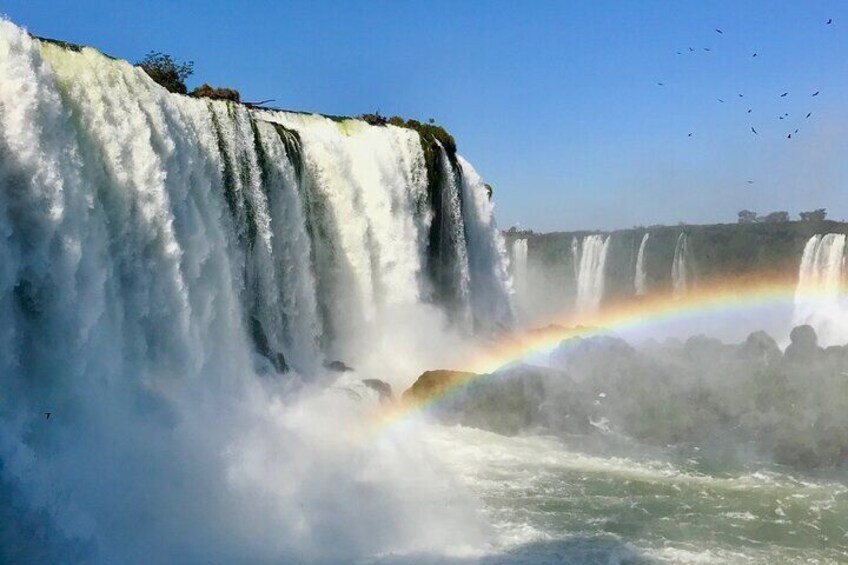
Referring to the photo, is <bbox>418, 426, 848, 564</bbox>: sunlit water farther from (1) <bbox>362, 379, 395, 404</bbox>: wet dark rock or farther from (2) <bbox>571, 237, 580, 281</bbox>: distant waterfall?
(2) <bbox>571, 237, 580, 281</bbox>: distant waterfall

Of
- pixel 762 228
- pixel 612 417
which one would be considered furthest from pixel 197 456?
pixel 762 228

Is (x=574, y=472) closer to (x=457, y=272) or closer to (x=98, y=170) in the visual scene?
(x=98, y=170)

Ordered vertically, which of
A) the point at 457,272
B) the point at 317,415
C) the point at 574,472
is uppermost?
the point at 457,272

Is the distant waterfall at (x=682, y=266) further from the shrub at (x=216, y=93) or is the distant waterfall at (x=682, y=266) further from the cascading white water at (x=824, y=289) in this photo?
the shrub at (x=216, y=93)

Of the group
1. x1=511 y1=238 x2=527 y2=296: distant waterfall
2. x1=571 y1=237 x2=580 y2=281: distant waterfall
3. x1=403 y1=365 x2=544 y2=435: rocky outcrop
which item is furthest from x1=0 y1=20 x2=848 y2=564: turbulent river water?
x1=511 y1=238 x2=527 y2=296: distant waterfall

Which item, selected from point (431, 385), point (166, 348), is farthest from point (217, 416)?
point (431, 385)

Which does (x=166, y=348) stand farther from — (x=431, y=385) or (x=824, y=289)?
(x=824, y=289)
